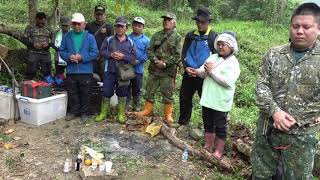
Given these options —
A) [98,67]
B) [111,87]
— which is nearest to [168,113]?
[111,87]

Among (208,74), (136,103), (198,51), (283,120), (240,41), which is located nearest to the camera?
(283,120)

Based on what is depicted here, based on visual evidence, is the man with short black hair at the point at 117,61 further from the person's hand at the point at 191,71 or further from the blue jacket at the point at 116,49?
the person's hand at the point at 191,71

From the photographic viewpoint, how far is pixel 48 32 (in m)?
7.52

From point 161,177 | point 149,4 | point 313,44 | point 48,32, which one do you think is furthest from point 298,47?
point 149,4

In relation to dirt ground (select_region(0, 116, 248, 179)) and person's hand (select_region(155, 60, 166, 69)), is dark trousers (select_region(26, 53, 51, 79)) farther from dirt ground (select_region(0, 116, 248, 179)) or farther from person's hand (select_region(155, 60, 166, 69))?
person's hand (select_region(155, 60, 166, 69))

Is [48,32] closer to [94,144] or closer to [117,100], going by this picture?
[117,100]

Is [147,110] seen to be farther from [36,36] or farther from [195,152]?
[36,36]

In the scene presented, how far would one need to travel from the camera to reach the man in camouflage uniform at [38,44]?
7.42 metres

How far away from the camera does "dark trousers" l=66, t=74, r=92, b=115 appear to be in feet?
22.9

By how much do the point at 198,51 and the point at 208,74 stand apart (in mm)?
759

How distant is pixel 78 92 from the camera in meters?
7.16

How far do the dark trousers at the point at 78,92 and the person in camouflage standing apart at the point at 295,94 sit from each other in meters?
4.03

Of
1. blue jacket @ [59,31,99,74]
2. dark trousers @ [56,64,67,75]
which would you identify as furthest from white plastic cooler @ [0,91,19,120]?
dark trousers @ [56,64,67,75]

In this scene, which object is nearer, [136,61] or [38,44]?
[136,61]
